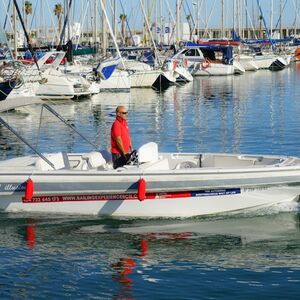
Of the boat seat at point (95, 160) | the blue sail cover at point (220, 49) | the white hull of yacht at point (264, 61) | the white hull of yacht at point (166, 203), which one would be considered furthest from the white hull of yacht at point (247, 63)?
the white hull of yacht at point (166, 203)

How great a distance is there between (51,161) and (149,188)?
1994mm

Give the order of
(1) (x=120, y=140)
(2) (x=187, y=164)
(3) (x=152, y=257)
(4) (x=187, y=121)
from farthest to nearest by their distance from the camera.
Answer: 1. (4) (x=187, y=121)
2. (2) (x=187, y=164)
3. (1) (x=120, y=140)
4. (3) (x=152, y=257)

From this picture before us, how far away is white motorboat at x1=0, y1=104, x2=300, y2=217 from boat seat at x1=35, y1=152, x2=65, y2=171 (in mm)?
21

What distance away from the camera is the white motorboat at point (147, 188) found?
12609mm

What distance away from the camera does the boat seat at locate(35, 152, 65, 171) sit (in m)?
13.4

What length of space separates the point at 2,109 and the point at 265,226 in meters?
4.80

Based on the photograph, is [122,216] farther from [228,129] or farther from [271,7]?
[271,7]

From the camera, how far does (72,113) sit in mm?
33688

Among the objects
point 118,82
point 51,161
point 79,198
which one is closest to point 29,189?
point 79,198

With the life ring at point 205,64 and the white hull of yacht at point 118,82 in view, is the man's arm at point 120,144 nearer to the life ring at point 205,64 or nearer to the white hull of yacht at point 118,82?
the white hull of yacht at point 118,82

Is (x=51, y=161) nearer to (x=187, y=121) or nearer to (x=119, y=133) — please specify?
(x=119, y=133)

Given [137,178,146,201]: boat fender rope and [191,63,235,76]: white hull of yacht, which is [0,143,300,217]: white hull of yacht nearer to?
[137,178,146,201]: boat fender rope

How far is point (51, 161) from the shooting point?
13.7 m

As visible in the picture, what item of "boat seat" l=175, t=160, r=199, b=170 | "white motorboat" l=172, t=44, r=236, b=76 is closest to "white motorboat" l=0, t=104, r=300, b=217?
"boat seat" l=175, t=160, r=199, b=170
